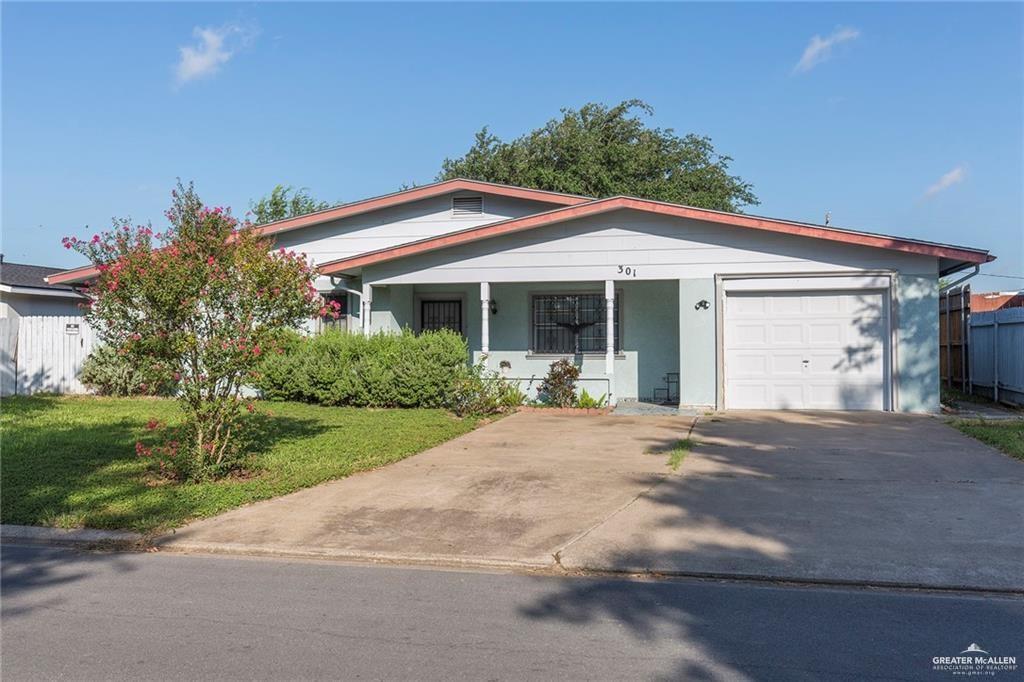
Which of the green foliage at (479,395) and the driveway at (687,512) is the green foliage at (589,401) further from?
the driveway at (687,512)

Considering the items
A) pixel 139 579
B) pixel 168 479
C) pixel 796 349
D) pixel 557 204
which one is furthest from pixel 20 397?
pixel 796 349

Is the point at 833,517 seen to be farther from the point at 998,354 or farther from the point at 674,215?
the point at 998,354

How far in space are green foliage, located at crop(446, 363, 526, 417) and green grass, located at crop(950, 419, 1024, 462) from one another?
7.72m

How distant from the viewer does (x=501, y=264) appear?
15.9 m

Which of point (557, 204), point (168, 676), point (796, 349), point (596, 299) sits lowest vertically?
point (168, 676)

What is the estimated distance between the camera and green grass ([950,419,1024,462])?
983cm

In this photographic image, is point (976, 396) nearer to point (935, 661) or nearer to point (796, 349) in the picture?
point (796, 349)

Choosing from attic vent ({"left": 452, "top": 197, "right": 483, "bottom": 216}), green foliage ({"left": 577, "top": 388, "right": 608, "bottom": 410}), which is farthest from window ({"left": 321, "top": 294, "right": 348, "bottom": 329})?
green foliage ({"left": 577, "top": 388, "right": 608, "bottom": 410})

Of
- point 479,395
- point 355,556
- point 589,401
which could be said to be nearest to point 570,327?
point 589,401

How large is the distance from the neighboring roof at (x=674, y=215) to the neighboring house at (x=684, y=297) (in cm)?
2

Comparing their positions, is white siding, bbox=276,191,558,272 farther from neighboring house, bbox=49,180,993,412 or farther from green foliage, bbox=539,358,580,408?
green foliage, bbox=539,358,580,408

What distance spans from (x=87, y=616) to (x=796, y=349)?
1277 centimetres

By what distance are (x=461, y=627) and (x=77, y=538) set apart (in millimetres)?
4119

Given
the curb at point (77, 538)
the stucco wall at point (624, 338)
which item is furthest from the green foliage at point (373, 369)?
the curb at point (77, 538)
